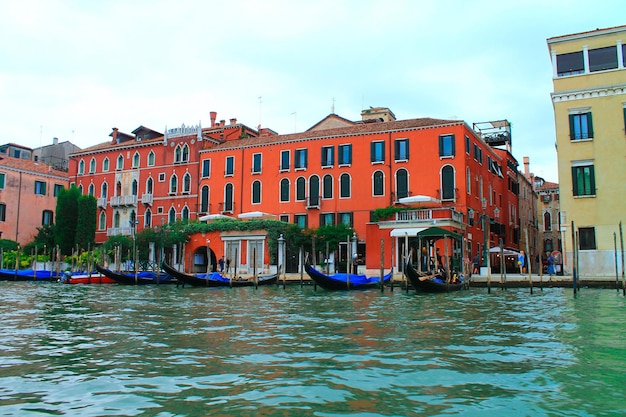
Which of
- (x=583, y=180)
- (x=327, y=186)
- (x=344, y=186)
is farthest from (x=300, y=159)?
(x=583, y=180)

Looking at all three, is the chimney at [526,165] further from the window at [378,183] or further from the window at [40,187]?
the window at [40,187]

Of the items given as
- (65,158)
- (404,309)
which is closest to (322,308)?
(404,309)

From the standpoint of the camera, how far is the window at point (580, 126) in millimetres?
19547

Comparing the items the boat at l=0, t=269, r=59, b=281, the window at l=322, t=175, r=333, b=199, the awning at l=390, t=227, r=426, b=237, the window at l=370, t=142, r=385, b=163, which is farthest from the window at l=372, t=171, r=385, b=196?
the boat at l=0, t=269, r=59, b=281

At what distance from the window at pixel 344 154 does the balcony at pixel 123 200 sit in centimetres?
1268

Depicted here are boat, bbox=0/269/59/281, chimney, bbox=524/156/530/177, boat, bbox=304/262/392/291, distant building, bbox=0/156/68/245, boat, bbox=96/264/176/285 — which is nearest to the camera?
boat, bbox=304/262/392/291

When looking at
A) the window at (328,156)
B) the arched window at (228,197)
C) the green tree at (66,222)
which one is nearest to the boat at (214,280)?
the window at (328,156)

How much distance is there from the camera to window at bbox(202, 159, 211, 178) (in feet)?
98.9

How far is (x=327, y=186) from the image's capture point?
1053 inches

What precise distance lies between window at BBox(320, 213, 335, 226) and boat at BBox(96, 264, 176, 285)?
7.06 metres

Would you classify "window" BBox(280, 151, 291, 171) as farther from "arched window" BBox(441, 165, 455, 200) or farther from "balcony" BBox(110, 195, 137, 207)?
"balcony" BBox(110, 195, 137, 207)

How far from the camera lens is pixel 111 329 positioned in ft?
27.8

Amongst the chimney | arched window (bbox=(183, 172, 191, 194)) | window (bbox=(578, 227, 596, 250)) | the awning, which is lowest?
window (bbox=(578, 227, 596, 250))

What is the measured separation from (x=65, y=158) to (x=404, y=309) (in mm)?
36345
